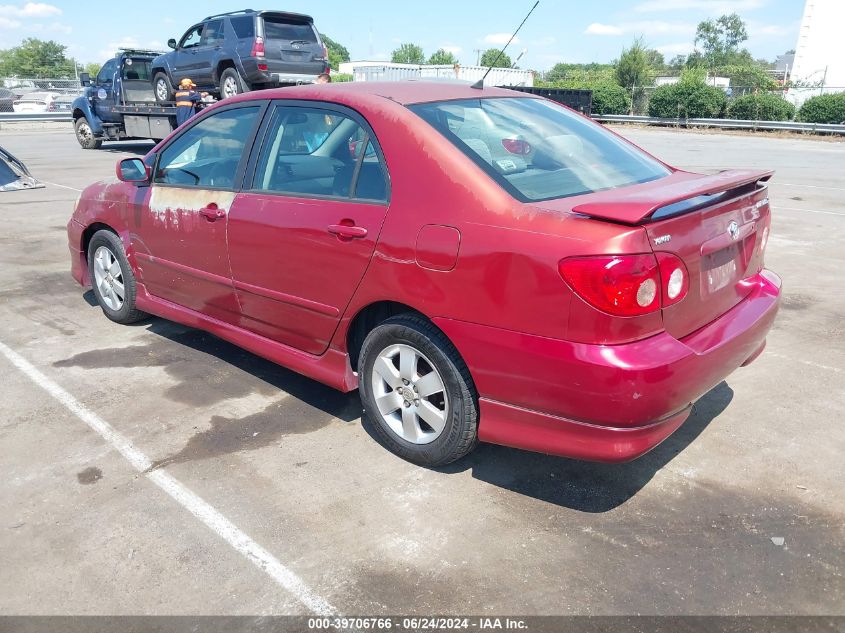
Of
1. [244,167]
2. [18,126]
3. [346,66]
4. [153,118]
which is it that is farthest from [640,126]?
[346,66]

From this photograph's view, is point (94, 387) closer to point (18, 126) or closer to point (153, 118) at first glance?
point (153, 118)

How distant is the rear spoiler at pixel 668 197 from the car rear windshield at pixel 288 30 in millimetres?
13321

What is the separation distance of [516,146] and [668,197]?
0.86 meters

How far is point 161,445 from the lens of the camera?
11.9ft

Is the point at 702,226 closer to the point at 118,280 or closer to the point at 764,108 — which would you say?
the point at 118,280

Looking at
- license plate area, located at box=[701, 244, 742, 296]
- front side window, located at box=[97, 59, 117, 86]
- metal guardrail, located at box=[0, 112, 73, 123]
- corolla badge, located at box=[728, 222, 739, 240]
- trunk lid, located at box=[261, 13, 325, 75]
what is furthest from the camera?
metal guardrail, located at box=[0, 112, 73, 123]

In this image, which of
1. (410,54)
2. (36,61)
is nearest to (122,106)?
(36,61)

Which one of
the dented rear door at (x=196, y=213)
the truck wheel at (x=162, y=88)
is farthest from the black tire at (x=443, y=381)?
the truck wheel at (x=162, y=88)

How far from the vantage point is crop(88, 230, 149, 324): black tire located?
5.04 metres

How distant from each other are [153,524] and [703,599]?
2171 mm

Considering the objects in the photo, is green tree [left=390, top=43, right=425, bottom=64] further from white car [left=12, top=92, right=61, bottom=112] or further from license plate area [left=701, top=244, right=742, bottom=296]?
license plate area [left=701, top=244, right=742, bottom=296]

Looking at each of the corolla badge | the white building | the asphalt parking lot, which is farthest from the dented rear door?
the white building

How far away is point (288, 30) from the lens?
50.2ft

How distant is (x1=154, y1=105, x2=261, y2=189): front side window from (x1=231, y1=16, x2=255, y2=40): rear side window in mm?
11295
